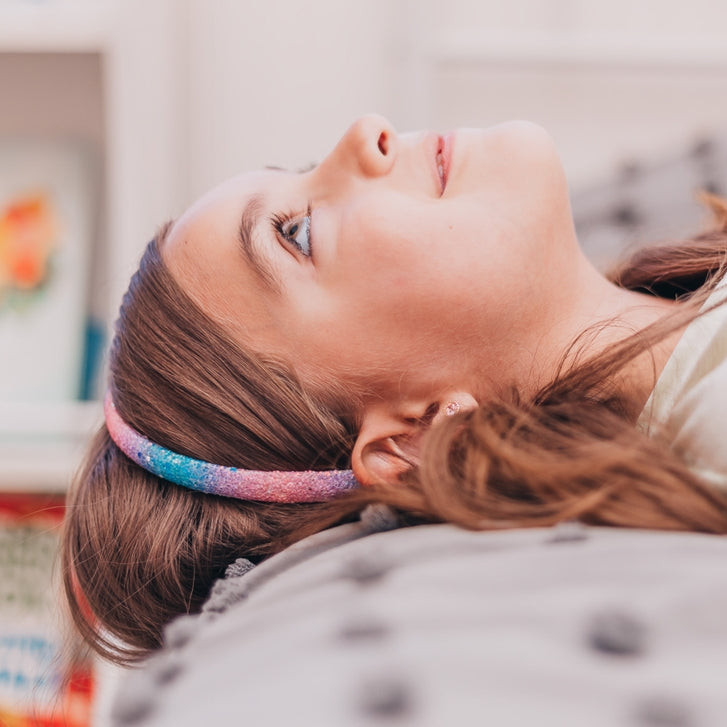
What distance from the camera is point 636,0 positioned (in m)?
1.52

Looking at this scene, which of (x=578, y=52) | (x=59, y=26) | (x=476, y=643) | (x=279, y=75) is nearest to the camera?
(x=476, y=643)

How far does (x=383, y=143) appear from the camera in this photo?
31.5 inches

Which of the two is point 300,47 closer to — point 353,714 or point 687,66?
point 687,66

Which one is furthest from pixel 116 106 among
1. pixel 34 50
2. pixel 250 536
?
pixel 250 536

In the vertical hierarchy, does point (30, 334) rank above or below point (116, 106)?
below

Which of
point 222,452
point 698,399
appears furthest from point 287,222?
point 698,399

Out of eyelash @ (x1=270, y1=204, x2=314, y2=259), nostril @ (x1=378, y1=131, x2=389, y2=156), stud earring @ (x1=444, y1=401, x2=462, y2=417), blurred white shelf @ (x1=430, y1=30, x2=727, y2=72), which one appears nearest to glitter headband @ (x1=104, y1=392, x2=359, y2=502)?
stud earring @ (x1=444, y1=401, x2=462, y2=417)

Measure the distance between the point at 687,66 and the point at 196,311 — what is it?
3.78 feet

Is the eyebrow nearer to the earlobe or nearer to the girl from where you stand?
the girl

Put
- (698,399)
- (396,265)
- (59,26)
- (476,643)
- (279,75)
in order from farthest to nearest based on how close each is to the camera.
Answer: (279,75) → (59,26) → (396,265) → (698,399) → (476,643)

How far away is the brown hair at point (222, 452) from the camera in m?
0.59

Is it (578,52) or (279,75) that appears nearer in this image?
(279,75)

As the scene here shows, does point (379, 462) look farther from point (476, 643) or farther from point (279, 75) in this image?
point (279, 75)

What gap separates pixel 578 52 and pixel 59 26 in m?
0.88
